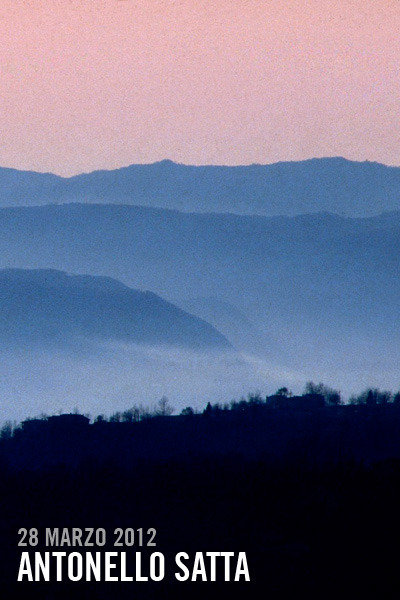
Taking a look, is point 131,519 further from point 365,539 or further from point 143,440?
point 143,440

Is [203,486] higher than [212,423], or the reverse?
[212,423]

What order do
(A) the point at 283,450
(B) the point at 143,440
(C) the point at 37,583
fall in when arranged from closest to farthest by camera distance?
(C) the point at 37,583, (A) the point at 283,450, (B) the point at 143,440

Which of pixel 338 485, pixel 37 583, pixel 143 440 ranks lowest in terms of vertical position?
pixel 37 583

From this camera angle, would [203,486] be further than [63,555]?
Yes

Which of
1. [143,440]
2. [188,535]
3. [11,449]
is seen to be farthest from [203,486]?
[11,449]

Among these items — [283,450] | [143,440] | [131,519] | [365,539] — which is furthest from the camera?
[143,440]

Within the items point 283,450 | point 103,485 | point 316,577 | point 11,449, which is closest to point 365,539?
point 316,577

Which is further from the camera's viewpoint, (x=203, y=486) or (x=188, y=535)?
(x=203, y=486)

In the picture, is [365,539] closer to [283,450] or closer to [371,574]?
[371,574]

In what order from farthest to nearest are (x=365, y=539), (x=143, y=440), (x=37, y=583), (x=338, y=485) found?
(x=143, y=440) < (x=338, y=485) < (x=365, y=539) < (x=37, y=583)
